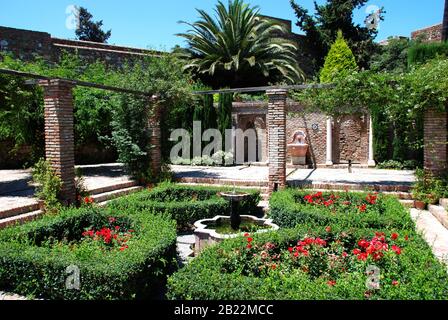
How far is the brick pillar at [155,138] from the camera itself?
11.0m

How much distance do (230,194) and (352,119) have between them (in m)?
10.7

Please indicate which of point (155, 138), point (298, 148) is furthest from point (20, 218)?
point (298, 148)

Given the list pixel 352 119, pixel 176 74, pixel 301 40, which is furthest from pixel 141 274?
pixel 301 40

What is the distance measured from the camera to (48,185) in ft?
24.8

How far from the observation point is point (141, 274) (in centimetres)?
413

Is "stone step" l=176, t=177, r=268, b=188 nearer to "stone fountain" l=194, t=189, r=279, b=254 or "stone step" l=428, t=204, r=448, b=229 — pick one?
"stone fountain" l=194, t=189, r=279, b=254

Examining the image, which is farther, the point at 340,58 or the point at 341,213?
the point at 340,58

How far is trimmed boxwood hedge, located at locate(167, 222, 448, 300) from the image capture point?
3285mm

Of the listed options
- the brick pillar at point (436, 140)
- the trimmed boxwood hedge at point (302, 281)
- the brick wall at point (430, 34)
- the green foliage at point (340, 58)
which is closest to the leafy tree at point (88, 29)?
the green foliage at point (340, 58)

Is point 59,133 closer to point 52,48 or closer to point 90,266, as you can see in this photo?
point 90,266

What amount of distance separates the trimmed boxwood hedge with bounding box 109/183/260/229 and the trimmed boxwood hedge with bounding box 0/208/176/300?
182 cm

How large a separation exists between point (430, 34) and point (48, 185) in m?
20.7
